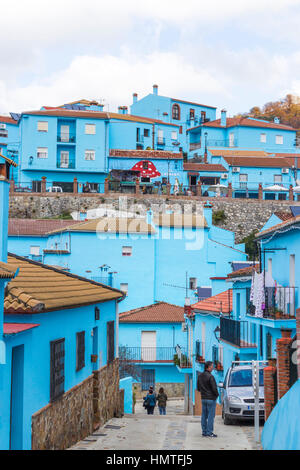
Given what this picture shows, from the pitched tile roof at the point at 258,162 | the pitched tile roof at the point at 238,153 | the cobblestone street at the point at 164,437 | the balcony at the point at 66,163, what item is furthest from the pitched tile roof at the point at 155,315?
the pitched tile roof at the point at 238,153

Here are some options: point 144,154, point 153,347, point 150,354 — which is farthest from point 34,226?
point 144,154

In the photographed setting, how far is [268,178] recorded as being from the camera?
69062 millimetres

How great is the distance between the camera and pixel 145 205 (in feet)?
200

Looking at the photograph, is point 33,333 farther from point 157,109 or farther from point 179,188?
point 157,109

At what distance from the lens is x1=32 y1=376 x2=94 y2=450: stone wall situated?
11.3 meters

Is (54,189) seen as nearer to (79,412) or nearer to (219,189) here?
(219,189)

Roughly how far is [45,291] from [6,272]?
343 centimetres

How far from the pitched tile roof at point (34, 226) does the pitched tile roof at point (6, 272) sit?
131ft

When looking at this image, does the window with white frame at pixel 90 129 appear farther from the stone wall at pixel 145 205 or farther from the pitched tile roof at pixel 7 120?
the pitched tile roof at pixel 7 120

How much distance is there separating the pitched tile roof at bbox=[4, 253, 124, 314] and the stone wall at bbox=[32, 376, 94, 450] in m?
1.86

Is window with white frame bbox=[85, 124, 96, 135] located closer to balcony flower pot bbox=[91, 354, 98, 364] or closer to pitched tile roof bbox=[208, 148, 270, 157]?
pitched tile roof bbox=[208, 148, 270, 157]

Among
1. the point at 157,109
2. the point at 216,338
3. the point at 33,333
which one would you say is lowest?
the point at 216,338

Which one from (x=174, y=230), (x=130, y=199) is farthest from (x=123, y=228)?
(x=130, y=199)
